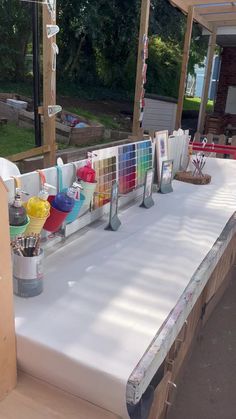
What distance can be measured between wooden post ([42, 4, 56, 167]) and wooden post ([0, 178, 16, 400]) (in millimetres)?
2479

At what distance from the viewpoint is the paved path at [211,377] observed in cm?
211

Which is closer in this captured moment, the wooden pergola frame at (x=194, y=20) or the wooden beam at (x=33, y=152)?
the wooden beam at (x=33, y=152)

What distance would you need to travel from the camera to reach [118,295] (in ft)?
4.74

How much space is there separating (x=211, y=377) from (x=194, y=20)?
7250 millimetres

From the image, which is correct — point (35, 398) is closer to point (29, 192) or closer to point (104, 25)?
point (29, 192)

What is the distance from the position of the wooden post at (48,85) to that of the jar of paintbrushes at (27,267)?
2278 millimetres

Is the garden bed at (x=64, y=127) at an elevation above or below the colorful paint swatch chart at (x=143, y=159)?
below


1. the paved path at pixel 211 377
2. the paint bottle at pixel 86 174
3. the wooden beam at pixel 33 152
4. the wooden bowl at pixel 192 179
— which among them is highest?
the paint bottle at pixel 86 174

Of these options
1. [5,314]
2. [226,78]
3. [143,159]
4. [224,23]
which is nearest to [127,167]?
[143,159]

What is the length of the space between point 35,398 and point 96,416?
0.62 feet

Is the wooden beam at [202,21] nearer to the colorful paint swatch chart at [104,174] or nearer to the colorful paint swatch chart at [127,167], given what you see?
the colorful paint swatch chart at [127,167]

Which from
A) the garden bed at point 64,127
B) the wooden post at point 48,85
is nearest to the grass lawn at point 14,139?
the garden bed at point 64,127

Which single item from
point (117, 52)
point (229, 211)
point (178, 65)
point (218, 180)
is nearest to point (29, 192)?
point (229, 211)

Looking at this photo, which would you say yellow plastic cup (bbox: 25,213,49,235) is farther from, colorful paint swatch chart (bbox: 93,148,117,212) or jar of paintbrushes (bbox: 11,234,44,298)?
colorful paint swatch chart (bbox: 93,148,117,212)
